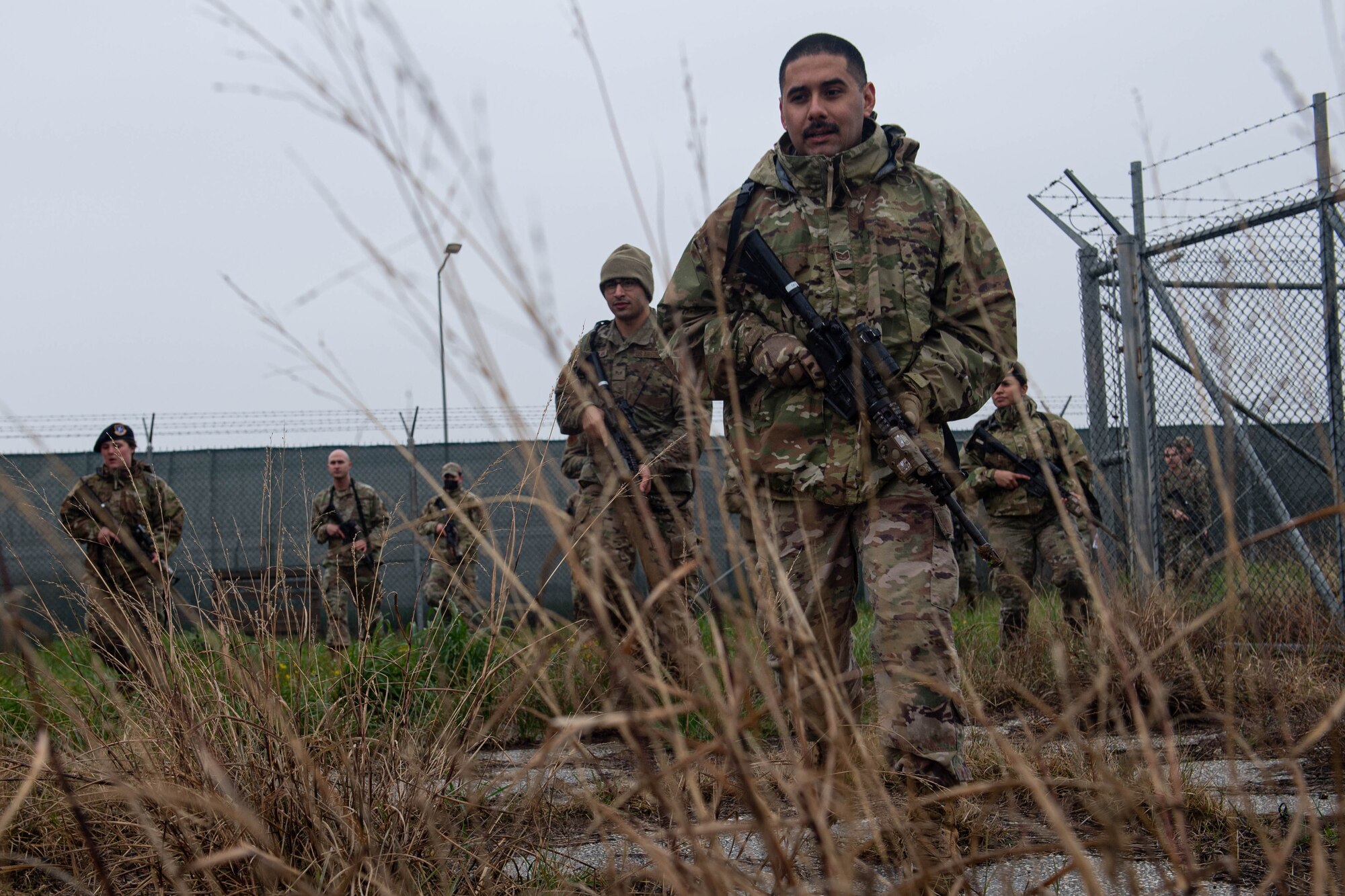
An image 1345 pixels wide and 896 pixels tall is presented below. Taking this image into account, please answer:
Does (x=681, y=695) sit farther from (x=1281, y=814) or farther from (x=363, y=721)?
(x=1281, y=814)

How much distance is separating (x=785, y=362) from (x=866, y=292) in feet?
0.95

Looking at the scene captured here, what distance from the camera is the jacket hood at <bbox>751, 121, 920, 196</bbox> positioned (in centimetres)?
267

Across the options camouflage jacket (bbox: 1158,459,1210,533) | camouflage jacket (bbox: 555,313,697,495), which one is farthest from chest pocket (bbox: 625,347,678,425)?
camouflage jacket (bbox: 1158,459,1210,533)

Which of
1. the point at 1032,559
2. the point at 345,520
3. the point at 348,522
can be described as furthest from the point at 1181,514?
the point at 345,520

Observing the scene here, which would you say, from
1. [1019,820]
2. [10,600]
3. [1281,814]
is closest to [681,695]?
[1019,820]

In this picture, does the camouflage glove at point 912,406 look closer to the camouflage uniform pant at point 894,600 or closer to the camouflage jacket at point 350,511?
the camouflage uniform pant at point 894,600

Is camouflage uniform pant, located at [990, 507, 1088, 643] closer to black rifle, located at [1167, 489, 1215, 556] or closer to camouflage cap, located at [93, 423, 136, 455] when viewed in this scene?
black rifle, located at [1167, 489, 1215, 556]

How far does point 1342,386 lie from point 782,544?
9.02 feet

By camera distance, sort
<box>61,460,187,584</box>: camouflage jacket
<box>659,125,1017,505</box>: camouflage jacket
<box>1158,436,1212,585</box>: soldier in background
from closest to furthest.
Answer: <box>659,125,1017,505</box>: camouflage jacket
<box>1158,436,1212,585</box>: soldier in background
<box>61,460,187,584</box>: camouflage jacket

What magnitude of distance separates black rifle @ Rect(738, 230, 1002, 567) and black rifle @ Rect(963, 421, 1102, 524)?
10.8 ft

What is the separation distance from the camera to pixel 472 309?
1019 mm

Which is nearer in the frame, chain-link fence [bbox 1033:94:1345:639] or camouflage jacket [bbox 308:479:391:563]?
chain-link fence [bbox 1033:94:1345:639]

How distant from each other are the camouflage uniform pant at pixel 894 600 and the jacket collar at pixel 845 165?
0.77 meters

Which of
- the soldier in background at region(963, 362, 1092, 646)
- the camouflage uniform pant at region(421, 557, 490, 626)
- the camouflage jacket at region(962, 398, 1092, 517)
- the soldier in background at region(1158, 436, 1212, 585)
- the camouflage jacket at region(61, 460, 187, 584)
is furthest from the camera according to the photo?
the camouflage jacket at region(61, 460, 187, 584)
